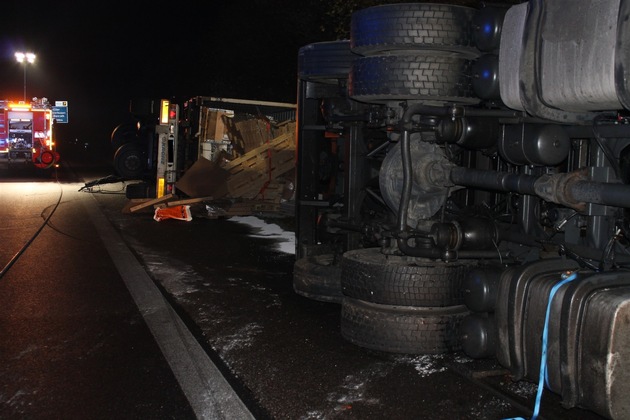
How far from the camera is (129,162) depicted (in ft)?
72.9

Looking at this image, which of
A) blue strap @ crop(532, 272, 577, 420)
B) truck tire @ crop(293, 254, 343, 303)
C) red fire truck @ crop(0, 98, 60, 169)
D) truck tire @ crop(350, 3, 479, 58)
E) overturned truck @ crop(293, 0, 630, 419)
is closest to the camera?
overturned truck @ crop(293, 0, 630, 419)

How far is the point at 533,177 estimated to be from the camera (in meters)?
4.25

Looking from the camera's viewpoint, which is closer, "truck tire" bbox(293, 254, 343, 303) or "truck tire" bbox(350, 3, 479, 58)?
"truck tire" bbox(350, 3, 479, 58)

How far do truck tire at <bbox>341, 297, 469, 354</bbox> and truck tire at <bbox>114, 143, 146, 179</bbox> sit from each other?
1821 cm

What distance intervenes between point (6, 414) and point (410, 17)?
146 inches

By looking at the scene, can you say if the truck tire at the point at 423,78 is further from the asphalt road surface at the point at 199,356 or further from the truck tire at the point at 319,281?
the truck tire at the point at 319,281

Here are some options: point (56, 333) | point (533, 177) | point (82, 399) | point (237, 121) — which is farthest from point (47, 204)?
point (533, 177)

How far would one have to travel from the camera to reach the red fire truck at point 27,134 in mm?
26766

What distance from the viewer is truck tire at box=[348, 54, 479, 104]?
194 inches

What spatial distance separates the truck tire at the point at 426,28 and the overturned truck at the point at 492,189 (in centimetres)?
1

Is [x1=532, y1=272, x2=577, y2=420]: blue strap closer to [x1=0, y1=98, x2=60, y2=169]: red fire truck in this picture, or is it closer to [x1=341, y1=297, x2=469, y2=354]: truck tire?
[x1=341, y1=297, x2=469, y2=354]: truck tire

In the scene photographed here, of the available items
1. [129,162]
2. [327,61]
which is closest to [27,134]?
[129,162]

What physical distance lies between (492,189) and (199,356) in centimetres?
245

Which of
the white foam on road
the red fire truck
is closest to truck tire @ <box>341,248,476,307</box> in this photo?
the white foam on road
